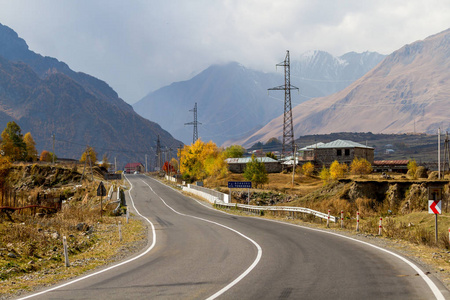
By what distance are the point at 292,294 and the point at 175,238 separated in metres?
12.7

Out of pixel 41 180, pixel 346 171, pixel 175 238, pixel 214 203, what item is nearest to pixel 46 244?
pixel 175 238

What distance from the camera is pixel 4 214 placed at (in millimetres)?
25656

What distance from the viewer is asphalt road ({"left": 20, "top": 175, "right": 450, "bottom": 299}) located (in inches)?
386

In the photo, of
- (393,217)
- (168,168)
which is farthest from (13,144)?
(393,217)

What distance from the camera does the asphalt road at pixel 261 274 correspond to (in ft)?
32.2

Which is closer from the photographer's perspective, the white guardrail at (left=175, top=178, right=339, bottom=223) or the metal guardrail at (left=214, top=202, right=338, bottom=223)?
the metal guardrail at (left=214, top=202, right=338, bottom=223)

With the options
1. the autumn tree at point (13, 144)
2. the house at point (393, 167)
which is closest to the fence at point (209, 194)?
the house at point (393, 167)

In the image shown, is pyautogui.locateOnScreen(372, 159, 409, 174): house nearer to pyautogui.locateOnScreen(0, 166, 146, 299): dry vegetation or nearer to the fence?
the fence

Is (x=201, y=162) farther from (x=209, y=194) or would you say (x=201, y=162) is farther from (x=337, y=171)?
(x=209, y=194)

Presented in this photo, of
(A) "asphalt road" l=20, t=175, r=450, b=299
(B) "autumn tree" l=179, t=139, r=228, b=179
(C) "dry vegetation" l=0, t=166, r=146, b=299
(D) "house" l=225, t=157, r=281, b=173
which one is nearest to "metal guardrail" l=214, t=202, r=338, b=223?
(A) "asphalt road" l=20, t=175, r=450, b=299

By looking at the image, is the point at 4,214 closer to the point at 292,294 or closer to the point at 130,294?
the point at 130,294

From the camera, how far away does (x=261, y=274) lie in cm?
1179

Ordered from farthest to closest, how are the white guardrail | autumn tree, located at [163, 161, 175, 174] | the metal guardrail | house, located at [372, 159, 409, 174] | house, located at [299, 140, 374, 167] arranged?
autumn tree, located at [163, 161, 175, 174], house, located at [372, 159, 409, 174], house, located at [299, 140, 374, 167], the white guardrail, the metal guardrail

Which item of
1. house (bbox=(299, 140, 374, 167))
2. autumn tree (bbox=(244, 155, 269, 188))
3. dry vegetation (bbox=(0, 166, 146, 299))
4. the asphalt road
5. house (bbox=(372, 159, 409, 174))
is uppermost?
house (bbox=(299, 140, 374, 167))
